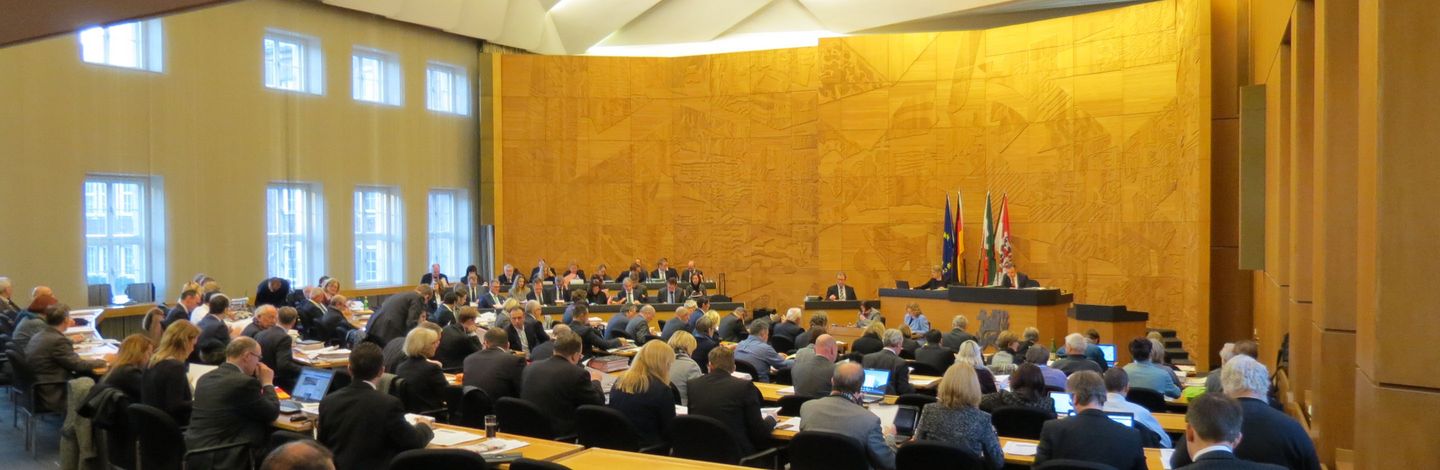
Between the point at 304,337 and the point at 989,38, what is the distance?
39.1 feet

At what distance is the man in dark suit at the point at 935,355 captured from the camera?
8773 millimetres

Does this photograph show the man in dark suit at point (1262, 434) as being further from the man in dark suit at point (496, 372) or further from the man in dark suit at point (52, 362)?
the man in dark suit at point (52, 362)

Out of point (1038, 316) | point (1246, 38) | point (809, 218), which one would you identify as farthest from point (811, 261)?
point (1246, 38)

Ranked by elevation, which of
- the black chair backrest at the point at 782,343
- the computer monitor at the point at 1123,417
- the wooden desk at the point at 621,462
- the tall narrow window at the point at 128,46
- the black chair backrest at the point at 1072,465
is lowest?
the black chair backrest at the point at 782,343

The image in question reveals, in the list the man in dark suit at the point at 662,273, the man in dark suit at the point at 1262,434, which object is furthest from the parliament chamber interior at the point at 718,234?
the man in dark suit at the point at 662,273

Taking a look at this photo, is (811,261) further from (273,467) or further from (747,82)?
(273,467)

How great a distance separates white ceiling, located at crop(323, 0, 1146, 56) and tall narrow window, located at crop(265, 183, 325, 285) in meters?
3.62

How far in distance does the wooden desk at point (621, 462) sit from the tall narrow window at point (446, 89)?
15749 mm

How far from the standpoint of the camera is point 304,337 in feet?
37.5

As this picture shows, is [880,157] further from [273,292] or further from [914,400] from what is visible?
[914,400]

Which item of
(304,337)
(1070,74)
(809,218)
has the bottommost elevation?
(304,337)

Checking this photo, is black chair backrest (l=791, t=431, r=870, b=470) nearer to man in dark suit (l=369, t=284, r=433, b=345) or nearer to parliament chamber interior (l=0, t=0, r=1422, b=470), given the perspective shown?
parliament chamber interior (l=0, t=0, r=1422, b=470)

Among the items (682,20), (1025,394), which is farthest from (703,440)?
(682,20)

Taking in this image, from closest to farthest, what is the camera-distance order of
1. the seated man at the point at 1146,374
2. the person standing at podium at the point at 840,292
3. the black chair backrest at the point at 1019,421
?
1. the black chair backrest at the point at 1019,421
2. the seated man at the point at 1146,374
3. the person standing at podium at the point at 840,292
